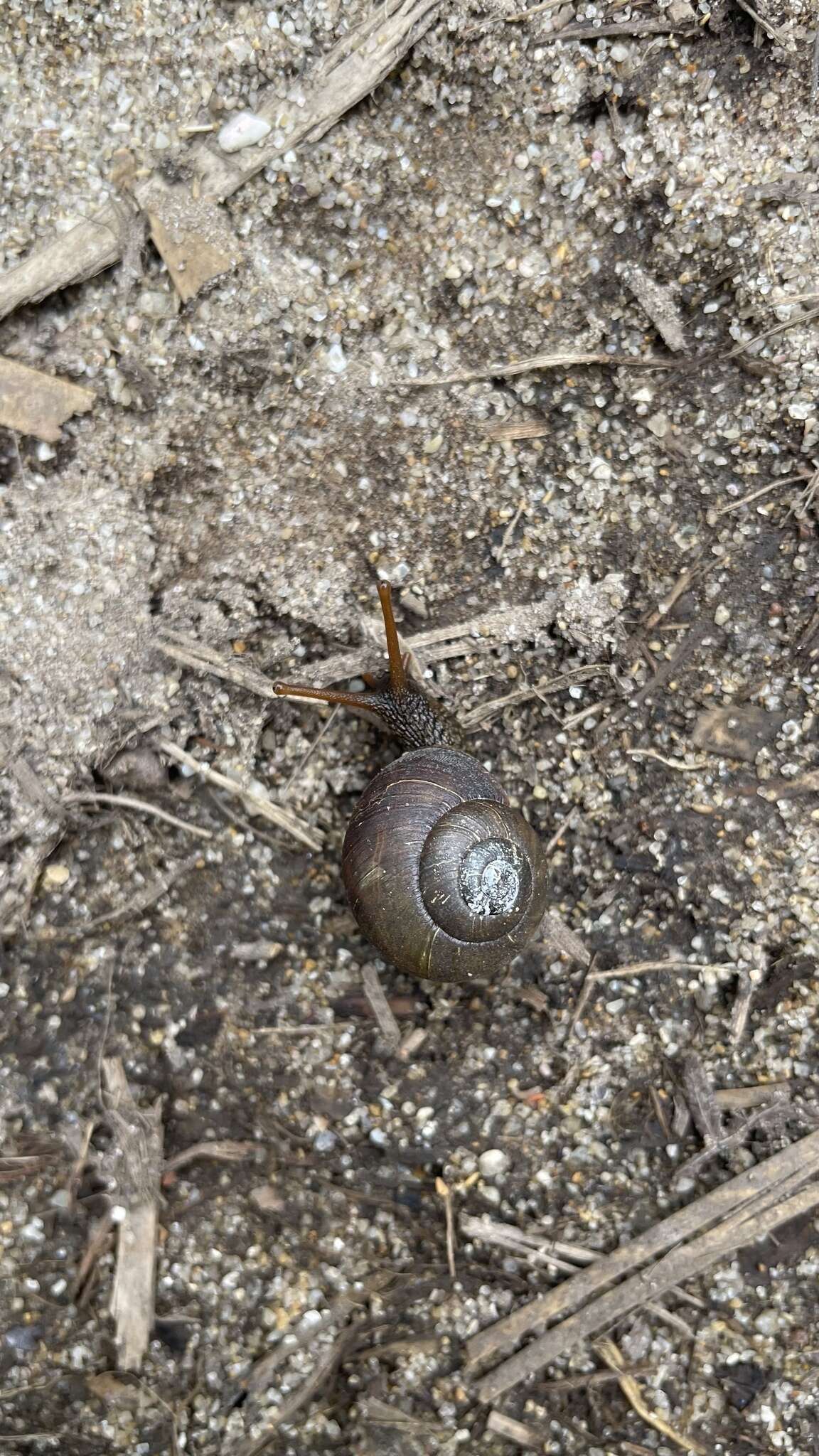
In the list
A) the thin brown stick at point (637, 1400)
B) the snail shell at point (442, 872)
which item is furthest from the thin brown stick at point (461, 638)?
the thin brown stick at point (637, 1400)

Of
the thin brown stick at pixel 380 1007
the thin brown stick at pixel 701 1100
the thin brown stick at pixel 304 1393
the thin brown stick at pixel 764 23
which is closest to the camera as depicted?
the thin brown stick at pixel 764 23

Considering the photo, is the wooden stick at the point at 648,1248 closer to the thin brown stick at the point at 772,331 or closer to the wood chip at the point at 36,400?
the thin brown stick at the point at 772,331

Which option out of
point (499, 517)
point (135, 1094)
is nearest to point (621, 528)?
point (499, 517)

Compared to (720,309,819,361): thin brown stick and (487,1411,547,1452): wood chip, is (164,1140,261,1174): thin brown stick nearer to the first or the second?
(487,1411,547,1452): wood chip

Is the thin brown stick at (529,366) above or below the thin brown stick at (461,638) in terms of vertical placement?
above

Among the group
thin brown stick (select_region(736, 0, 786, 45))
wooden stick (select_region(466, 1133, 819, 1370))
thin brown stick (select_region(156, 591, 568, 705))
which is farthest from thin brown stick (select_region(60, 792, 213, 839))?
thin brown stick (select_region(736, 0, 786, 45))

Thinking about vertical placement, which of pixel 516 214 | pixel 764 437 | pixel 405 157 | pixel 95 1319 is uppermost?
pixel 405 157

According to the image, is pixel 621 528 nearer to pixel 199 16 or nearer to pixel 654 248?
pixel 654 248
